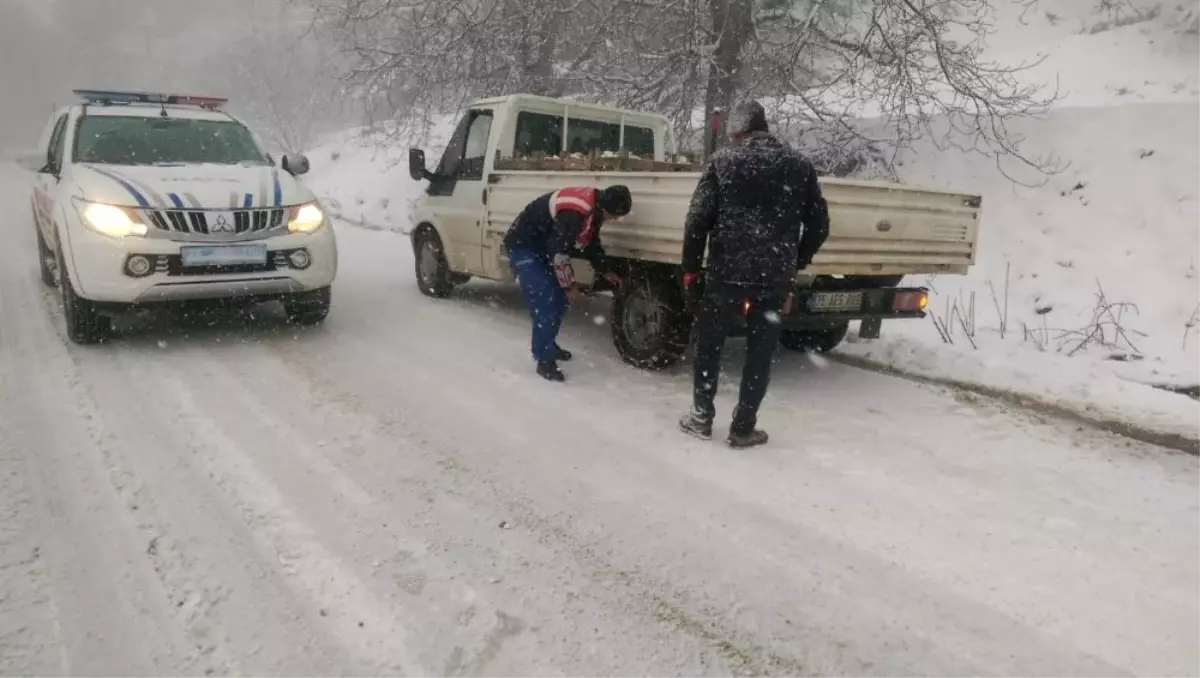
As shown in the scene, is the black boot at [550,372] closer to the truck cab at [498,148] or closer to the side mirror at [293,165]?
the truck cab at [498,148]

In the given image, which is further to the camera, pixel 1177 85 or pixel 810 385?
pixel 1177 85

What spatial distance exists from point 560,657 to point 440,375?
3.03m

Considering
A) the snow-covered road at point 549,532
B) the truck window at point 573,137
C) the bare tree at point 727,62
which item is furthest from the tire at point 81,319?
the bare tree at point 727,62

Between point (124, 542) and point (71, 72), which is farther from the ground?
point (71, 72)

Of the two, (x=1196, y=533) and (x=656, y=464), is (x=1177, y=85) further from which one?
(x=656, y=464)

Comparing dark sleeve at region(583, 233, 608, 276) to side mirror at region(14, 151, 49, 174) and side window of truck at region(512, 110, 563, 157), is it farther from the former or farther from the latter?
side mirror at region(14, 151, 49, 174)

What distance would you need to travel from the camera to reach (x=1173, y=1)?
1352cm

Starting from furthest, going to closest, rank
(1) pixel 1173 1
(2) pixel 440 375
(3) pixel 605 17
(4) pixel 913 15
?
1. (1) pixel 1173 1
2. (3) pixel 605 17
3. (4) pixel 913 15
4. (2) pixel 440 375

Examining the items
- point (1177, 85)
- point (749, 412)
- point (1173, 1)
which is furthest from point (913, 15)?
point (1173, 1)

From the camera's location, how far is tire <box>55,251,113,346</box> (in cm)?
511

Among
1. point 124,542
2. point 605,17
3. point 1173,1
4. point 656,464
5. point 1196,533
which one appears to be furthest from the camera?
point 1173,1

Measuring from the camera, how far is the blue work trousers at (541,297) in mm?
5152

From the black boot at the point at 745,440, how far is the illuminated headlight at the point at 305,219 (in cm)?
360

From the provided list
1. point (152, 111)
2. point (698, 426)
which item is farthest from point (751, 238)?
point (152, 111)
